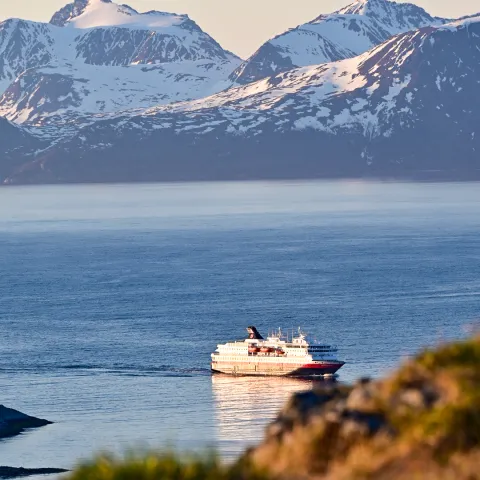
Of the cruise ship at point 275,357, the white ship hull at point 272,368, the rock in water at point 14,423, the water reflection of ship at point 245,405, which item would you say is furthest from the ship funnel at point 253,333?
the rock in water at point 14,423

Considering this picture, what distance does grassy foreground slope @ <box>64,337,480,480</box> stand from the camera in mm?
9664

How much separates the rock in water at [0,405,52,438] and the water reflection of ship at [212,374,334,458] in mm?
10766

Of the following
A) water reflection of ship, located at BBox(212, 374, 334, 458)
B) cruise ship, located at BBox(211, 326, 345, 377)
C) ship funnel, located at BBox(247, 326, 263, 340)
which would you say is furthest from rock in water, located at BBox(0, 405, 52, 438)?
ship funnel, located at BBox(247, 326, 263, 340)

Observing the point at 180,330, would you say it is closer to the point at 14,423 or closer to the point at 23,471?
the point at 14,423

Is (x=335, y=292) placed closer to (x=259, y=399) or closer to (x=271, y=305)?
(x=271, y=305)

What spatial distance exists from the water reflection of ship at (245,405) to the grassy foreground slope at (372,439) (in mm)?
60295

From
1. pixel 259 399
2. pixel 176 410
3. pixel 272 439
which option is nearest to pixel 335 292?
pixel 259 399

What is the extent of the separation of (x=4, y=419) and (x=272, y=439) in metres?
74.6

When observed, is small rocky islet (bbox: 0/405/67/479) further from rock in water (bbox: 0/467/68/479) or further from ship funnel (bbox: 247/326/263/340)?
ship funnel (bbox: 247/326/263/340)

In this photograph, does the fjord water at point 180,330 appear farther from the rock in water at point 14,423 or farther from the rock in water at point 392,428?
the rock in water at point 392,428

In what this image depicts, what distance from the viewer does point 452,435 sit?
9703 mm

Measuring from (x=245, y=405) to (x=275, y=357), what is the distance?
22001 mm

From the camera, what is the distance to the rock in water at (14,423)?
273 ft

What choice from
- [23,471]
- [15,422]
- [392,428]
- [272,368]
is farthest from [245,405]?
[392,428]
